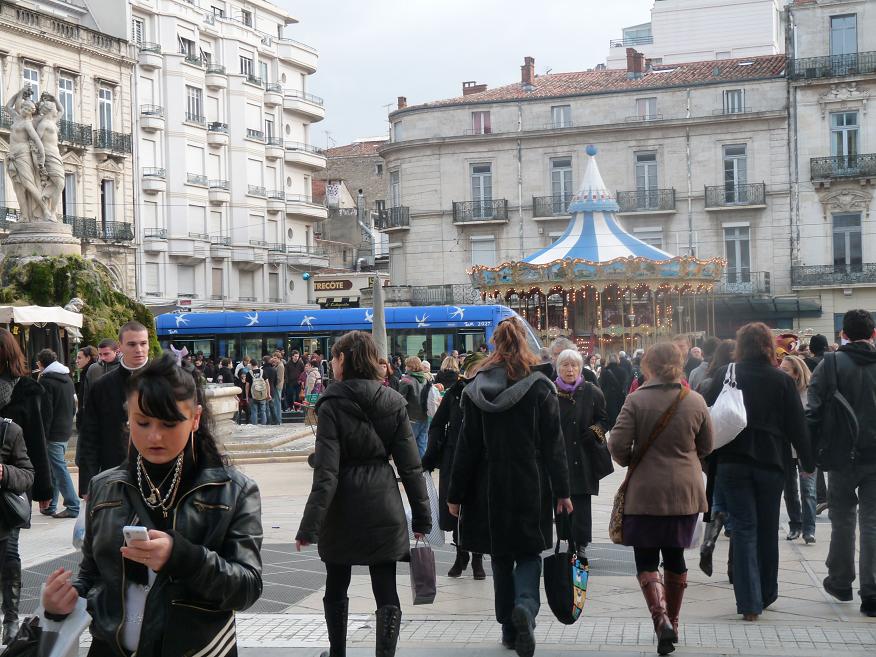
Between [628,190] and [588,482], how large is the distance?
38530 millimetres

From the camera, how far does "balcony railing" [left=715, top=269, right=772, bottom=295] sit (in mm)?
44312

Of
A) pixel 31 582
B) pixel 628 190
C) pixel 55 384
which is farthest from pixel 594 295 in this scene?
pixel 31 582

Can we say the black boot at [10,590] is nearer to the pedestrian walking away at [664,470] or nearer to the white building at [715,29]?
the pedestrian walking away at [664,470]

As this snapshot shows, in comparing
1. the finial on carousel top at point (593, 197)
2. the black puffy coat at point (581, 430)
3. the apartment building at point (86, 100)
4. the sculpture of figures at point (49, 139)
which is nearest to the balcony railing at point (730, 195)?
the finial on carousel top at point (593, 197)

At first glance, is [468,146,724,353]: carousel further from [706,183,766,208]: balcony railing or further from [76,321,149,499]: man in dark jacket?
[76,321,149,499]: man in dark jacket

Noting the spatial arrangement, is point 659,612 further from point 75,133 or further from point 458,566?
point 75,133

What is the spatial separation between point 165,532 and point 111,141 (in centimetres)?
4365

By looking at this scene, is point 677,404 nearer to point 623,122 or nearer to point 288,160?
point 623,122

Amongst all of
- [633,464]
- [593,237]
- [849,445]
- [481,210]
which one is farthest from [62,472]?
[481,210]

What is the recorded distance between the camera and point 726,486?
7293 millimetres

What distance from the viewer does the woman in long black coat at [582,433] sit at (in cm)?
854

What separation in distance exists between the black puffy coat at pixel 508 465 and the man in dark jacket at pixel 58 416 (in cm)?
534

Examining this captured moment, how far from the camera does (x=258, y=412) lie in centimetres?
2688

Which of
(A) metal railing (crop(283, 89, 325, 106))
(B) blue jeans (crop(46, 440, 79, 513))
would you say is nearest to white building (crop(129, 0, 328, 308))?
(A) metal railing (crop(283, 89, 325, 106))
